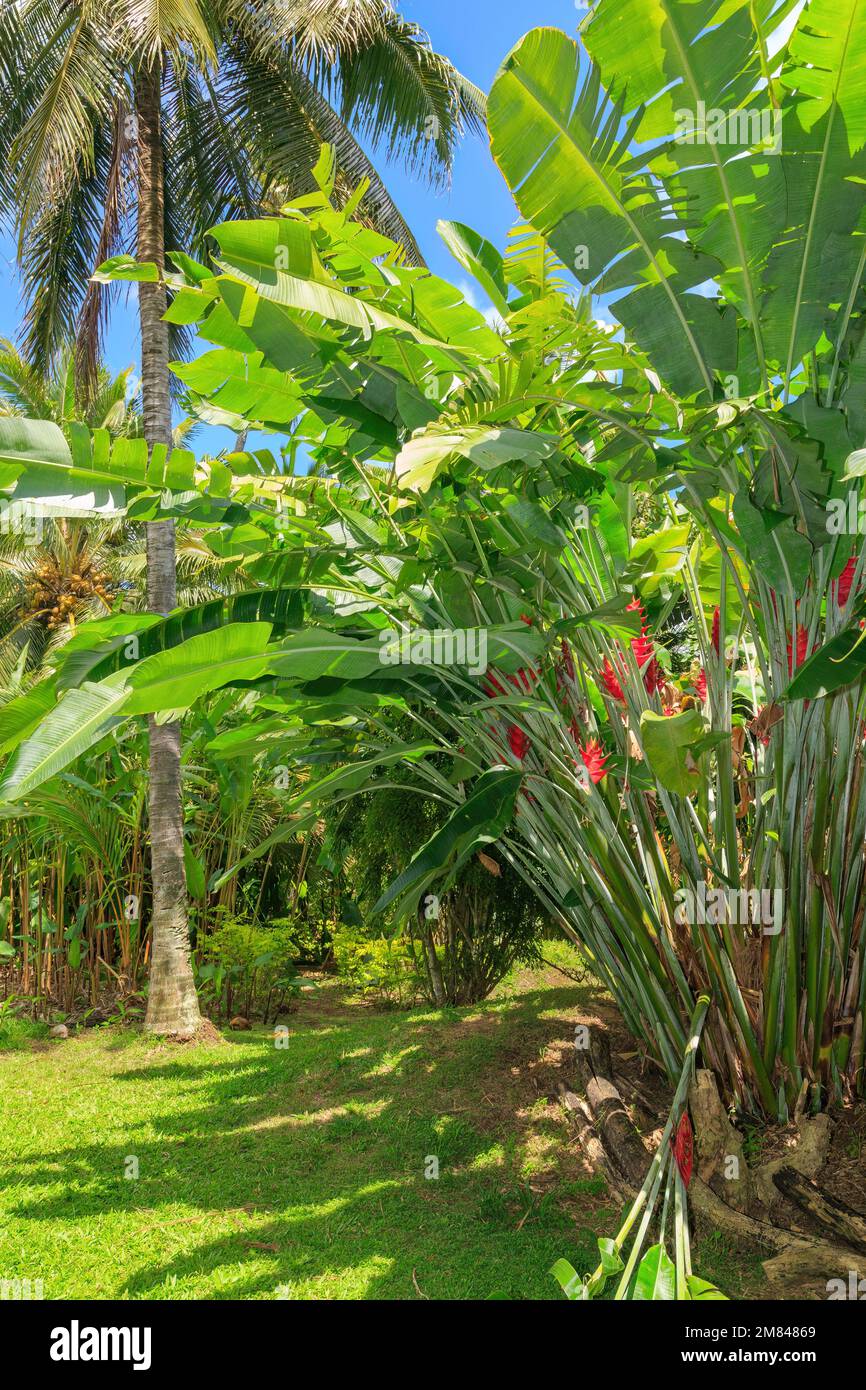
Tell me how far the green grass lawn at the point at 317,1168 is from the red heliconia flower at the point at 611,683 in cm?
219

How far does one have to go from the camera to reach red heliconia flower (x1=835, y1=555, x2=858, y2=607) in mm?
3746

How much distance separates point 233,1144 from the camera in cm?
498

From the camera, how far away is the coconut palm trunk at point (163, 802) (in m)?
7.38

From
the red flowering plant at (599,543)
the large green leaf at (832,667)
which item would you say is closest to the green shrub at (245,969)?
the red flowering plant at (599,543)

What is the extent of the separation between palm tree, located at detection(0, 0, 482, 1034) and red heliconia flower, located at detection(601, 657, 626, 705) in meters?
4.46

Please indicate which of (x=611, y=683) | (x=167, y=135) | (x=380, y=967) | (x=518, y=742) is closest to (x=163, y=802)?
(x=380, y=967)

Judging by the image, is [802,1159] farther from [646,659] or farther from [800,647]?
[646,659]

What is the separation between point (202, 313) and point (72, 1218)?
160 inches

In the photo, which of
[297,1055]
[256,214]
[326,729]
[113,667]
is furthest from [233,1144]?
[256,214]

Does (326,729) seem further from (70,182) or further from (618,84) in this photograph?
(70,182)

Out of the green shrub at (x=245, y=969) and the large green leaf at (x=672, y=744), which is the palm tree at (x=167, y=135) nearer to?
the green shrub at (x=245, y=969)

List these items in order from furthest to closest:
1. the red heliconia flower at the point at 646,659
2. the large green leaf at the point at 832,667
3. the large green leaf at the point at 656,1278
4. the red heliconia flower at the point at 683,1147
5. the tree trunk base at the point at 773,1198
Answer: the red heliconia flower at the point at 646,659 < the red heliconia flower at the point at 683,1147 < the tree trunk base at the point at 773,1198 < the large green leaf at the point at 832,667 < the large green leaf at the point at 656,1278

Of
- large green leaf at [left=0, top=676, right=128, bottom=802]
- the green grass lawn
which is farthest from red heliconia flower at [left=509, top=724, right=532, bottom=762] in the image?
the green grass lawn

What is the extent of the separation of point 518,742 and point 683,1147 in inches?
69.6
